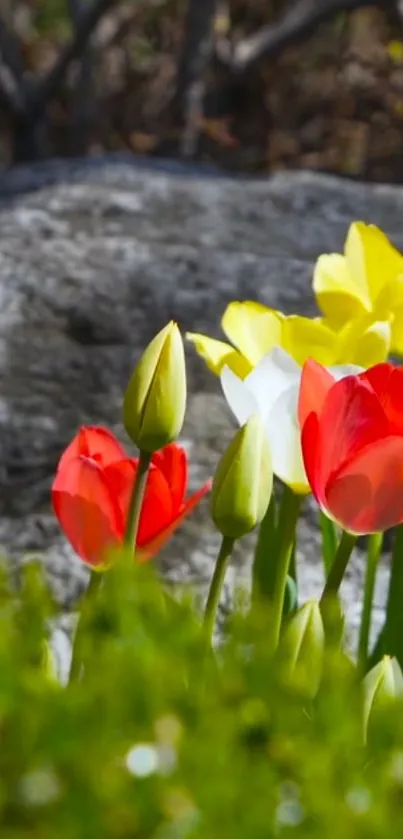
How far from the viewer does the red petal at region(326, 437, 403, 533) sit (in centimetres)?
53

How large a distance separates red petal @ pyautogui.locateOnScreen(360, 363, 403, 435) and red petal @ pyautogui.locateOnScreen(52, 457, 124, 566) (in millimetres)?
135

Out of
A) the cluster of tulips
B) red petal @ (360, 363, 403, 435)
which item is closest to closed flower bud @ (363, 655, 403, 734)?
the cluster of tulips

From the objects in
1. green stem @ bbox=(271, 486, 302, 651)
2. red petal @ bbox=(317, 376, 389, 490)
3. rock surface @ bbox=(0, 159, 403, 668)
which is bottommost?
rock surface @ bbox=(0, 159, 403, 668)

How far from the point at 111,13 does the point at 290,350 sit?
2.76m

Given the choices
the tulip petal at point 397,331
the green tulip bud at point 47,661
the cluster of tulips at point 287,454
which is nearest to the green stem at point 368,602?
the cluster of tulips at point 287,454

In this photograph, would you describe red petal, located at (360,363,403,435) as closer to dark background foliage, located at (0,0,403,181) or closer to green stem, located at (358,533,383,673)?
green stem, located at (358,533,383,673)

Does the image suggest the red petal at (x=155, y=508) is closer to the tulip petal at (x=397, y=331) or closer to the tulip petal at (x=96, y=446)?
the tulip petal at (x=96, y=446)

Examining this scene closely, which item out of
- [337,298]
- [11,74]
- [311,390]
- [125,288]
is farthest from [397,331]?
[11,74]

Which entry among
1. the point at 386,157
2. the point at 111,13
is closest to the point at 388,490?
the point at 111,13

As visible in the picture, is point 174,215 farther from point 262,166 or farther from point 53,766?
point 262,166

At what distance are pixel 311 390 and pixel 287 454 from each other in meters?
0.05

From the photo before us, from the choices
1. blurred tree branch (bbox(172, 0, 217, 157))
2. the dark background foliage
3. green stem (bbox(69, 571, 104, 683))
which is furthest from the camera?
the dark background foliage

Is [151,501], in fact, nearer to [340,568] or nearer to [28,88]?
[340,568]

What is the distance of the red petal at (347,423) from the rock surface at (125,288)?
399mm
